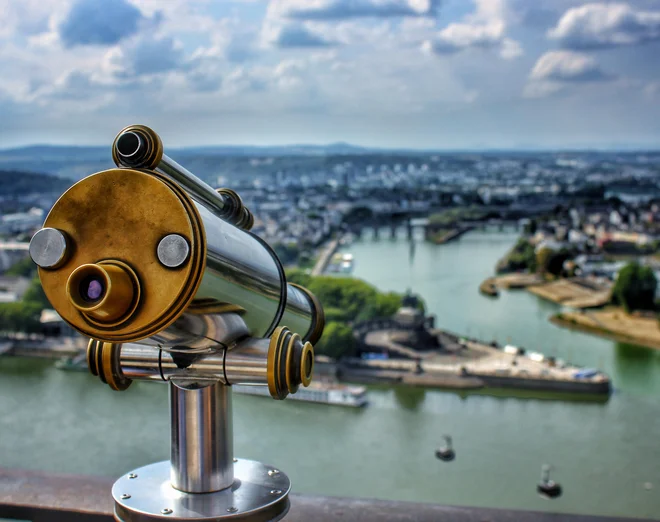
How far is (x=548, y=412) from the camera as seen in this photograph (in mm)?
5840

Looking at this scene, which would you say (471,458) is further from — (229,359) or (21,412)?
(229,359)

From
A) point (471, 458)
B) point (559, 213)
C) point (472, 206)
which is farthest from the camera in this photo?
point (472, 206)

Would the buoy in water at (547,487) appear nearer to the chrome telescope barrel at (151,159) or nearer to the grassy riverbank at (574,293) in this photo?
the chrome telescope barrel at (151,159)

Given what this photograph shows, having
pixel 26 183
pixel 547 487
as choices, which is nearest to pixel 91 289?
pixel 547 487

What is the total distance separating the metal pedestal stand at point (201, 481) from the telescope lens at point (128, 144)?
A: 114mm

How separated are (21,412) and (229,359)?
541 centimetres

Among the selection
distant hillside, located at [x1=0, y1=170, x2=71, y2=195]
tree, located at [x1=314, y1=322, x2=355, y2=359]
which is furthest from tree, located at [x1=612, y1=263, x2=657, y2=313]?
distant hillside, located at [x1=0, y1=170, x2=71, y2=195]

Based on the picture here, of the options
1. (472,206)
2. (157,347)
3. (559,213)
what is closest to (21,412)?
(157,347)

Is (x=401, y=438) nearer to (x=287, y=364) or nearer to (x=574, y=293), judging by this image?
(x=287, y=364)

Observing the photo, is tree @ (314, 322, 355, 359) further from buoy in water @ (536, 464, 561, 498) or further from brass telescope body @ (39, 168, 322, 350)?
brass telescope body @ (39, 168, 322, 350)

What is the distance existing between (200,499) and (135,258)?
136 mm

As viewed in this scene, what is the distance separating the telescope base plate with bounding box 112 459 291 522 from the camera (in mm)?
385

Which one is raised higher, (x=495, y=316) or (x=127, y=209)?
(x=127, y=209)

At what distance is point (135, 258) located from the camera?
32 centimetres
